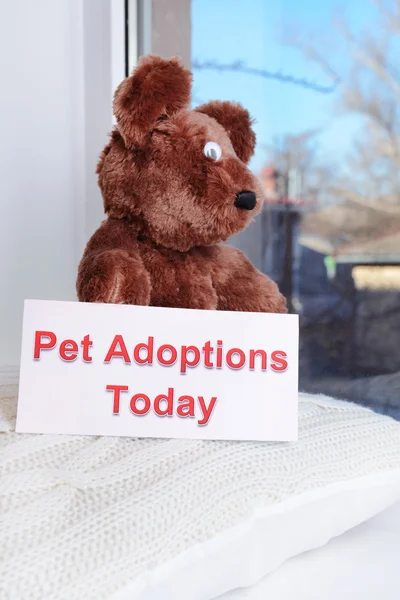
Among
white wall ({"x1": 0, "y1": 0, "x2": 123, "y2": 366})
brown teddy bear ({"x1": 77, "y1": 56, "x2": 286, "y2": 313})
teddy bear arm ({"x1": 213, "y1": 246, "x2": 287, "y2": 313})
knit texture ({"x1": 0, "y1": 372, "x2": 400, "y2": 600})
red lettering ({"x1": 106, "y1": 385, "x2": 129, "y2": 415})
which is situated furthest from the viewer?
white wall ({"x1": 0, "y1": 0, "x2": 123, "y2": 366})

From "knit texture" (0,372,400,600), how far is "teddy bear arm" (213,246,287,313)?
203 millimetres

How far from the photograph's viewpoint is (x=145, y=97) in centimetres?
72

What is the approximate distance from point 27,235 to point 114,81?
0.37 metres

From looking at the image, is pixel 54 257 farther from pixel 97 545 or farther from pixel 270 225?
pixel 97 545

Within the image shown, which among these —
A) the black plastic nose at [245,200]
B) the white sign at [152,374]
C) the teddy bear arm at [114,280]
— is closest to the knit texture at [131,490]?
the white sign at [152,374]

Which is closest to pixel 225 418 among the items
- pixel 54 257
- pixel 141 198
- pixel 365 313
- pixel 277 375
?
pixel 277 375

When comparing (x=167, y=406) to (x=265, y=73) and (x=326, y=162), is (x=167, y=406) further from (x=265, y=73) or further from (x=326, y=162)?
(x=265, y=73)

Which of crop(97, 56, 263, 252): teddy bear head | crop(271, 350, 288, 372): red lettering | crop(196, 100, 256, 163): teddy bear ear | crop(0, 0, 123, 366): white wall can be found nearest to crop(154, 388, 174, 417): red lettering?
crop(271, 350, 288, 372): red lettering

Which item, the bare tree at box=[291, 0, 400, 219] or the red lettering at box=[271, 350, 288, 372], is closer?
the red lettering at box=[271, 350, 288, 372]

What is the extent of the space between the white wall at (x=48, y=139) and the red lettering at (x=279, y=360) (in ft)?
2.43

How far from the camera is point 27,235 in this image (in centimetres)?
121

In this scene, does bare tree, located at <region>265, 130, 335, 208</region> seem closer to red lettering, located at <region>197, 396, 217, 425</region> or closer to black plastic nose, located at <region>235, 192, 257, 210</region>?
black plastic nose, located at <region>235, 192, 257, 210</region>

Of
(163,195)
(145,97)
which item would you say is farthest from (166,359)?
(145,97)

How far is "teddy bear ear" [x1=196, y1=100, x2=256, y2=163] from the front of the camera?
2.77 ft
